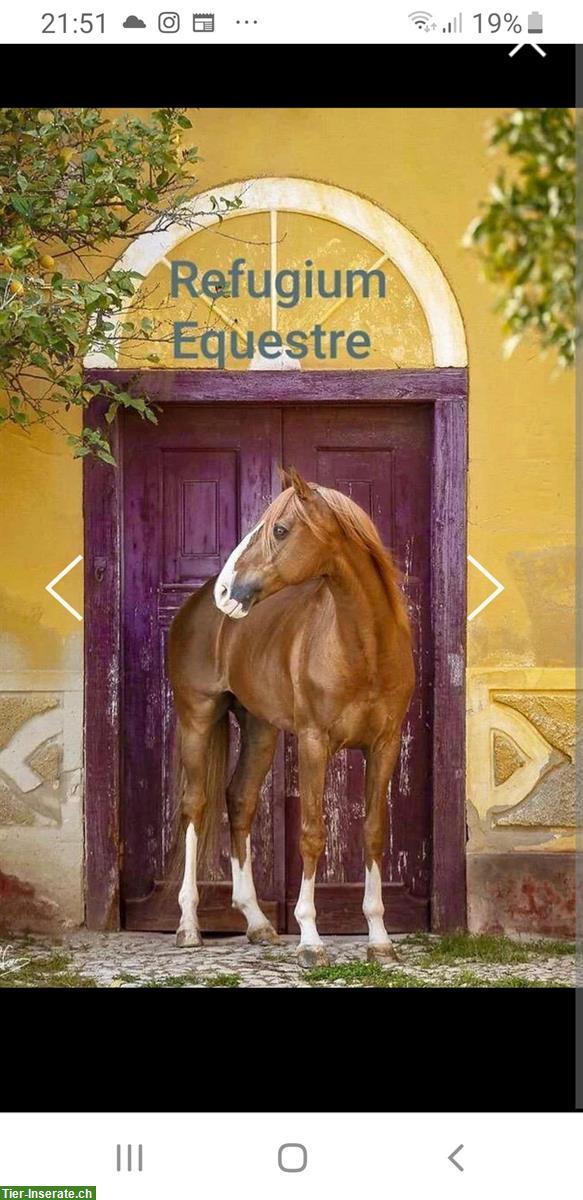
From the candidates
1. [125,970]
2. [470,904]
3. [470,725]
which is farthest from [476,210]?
[125,970]

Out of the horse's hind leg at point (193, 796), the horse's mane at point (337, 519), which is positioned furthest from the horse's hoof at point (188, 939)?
the horse's mane at point (337, 519)

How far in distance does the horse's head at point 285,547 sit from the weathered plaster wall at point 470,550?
118 centimetres

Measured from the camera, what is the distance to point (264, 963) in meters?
5.23

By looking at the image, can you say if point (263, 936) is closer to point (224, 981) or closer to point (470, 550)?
point (224, 981)

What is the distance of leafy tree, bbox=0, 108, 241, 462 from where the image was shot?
4.62 m

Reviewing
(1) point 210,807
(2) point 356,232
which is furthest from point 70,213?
(1) point 210,807

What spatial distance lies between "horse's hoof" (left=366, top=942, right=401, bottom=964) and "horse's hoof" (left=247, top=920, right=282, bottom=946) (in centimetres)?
57

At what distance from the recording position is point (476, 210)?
5.55 m

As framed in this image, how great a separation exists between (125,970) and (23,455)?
233cm
